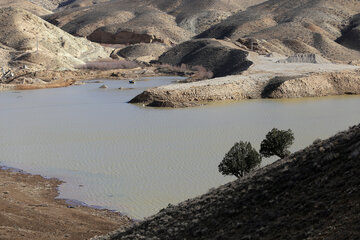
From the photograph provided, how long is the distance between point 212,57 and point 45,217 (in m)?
49.9

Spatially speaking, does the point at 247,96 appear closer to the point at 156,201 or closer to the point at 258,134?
the point at 258,134

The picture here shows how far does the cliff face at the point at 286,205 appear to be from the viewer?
7.03 m

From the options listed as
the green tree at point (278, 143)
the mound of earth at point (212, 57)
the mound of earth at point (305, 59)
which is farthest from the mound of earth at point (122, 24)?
the green tree at point (278, 143)

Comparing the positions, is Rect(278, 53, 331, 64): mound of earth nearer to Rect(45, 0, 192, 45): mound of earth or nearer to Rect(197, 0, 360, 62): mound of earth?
Rect(197, 0, 360, 62): mound of earth

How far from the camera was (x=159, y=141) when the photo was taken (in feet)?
74.5

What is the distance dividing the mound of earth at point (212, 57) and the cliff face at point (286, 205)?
3970 cm

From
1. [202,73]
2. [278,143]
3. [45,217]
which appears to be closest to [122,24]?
[202,73]

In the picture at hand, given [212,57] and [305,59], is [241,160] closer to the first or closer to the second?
[305,59]

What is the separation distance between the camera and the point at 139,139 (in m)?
23.4

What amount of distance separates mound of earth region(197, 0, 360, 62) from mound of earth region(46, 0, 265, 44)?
9.29 m

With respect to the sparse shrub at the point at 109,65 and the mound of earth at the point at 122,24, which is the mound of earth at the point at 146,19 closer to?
the mound of earth at the point at 122,24

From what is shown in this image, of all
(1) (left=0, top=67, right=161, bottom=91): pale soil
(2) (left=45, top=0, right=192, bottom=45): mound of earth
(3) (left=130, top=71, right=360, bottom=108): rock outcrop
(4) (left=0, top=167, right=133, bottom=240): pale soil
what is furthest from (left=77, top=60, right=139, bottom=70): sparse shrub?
(4) (left=0, top=167, right=133, bottom=240): pale soil

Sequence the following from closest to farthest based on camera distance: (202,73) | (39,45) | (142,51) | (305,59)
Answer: (202,73), (305,59), (39,45), (142,51)

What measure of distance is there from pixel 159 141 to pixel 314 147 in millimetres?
13314
